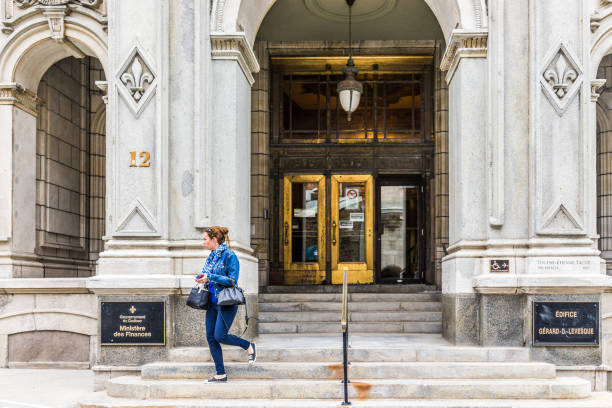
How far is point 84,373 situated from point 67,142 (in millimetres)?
5027

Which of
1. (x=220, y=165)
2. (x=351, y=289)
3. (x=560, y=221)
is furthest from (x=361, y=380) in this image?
(x=351, y=289)

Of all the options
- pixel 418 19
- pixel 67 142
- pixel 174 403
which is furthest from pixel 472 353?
pixel 67 142

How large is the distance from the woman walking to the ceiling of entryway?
23.0ft

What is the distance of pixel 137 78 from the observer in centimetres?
940

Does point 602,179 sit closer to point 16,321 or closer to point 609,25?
point 609,25

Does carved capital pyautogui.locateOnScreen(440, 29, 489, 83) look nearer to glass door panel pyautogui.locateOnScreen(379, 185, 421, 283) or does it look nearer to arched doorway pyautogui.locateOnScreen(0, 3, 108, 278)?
arched doorway pyautogui.locateOnScreen(0, 3, 108, 278)

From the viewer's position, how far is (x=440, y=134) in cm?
1448

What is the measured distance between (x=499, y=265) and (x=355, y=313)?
11.6 feet

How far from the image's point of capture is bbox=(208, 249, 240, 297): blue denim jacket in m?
8.01

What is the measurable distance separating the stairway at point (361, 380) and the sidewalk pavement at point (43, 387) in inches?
18.1

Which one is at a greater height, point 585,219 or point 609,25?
point 609,25

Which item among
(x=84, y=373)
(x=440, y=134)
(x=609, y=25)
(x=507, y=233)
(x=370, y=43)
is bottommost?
(x=84, y=373)

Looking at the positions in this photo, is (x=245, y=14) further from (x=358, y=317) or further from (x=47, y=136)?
(x=358, y=317)

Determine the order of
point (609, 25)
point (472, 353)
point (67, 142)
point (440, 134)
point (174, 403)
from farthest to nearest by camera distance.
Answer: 1. point (440, 134)
2. point (67, 142)
3. point (609, 25)
4. point (472, 353)
5. point (174, 403)
